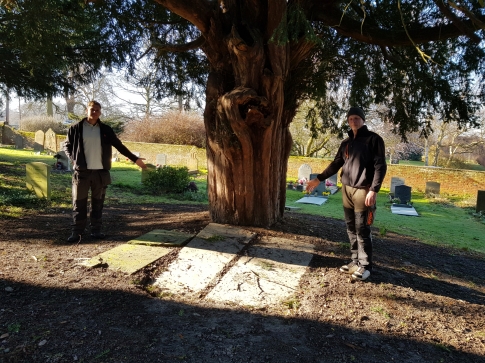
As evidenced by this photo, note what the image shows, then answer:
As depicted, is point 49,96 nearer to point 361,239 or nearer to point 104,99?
point 361,239

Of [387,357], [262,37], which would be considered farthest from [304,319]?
[262,37]

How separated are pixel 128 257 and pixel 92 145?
1.61 m

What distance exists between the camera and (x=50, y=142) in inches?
996

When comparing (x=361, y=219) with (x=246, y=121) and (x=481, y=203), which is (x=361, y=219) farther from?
(x=481, y=203)

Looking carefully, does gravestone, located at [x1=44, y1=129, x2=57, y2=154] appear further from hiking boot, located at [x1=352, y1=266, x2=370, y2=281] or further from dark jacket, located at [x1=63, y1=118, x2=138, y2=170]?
hiking boot, located at [x1=352, y1=266, x2=370, y2=281]

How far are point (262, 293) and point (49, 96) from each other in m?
9.73

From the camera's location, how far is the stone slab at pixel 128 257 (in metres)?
3.49

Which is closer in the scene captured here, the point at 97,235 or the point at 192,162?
the point at 97,235

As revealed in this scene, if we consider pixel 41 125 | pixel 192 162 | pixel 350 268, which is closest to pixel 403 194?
pixel 350 268

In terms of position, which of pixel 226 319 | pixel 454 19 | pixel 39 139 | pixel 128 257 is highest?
pixel 454 19

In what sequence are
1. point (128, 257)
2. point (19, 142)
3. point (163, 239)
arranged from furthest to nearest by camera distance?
point (19, 142), point (163, 239), point (128, 257)

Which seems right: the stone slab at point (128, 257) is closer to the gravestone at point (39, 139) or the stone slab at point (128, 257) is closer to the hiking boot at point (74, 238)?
the hiking boot at point (74, 238)

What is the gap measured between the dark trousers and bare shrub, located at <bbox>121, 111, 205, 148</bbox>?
2157 centimetres

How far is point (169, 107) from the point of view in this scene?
1302 inches
